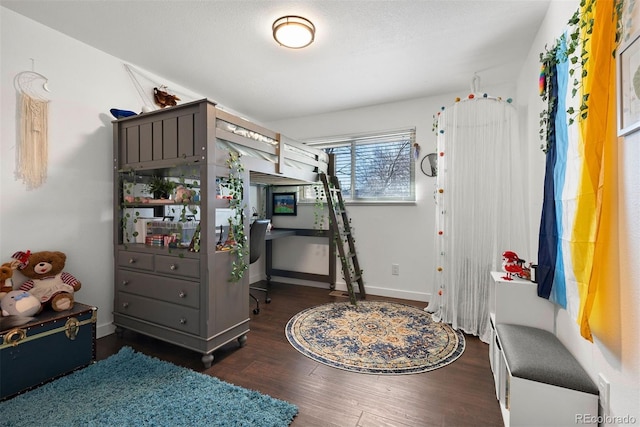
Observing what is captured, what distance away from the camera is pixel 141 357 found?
2.09m

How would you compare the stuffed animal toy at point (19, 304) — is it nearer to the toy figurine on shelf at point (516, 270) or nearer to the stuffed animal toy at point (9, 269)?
the stuffed animal toy at point (9, 269)

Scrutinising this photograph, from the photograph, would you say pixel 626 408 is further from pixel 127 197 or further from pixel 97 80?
pixel 97 80

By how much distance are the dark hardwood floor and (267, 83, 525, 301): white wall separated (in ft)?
3.70

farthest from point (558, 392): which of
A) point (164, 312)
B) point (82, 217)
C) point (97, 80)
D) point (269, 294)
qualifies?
point (97, 80)

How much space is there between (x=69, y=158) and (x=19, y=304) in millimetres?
1109

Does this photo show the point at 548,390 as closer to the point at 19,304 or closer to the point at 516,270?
the point at 516,270

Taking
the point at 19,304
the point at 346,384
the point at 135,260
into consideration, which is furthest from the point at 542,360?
the point at 19,304

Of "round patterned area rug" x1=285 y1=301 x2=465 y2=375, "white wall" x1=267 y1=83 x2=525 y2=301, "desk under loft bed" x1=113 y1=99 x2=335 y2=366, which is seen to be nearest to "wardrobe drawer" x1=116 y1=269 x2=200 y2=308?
"desk under loft bed" x1=113 y1=99 x2=335 y2=366

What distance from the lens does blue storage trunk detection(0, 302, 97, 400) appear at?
5.49 feet

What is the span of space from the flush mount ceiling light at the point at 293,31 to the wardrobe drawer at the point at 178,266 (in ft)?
5.74

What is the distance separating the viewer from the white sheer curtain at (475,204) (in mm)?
2449

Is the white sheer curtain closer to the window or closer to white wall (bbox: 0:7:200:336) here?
the window

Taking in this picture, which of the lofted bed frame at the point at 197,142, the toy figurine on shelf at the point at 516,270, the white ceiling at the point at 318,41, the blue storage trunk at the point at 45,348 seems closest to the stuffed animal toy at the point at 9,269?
the blue storage trunk at the point at 45,348

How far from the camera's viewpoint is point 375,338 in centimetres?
246
